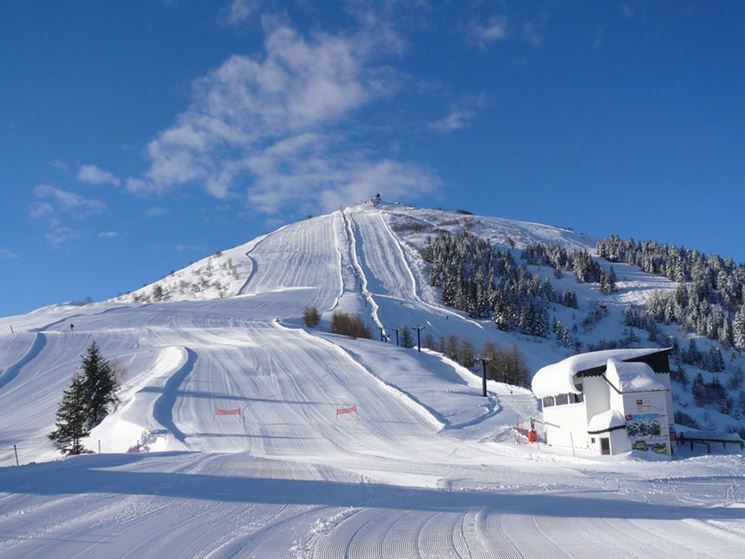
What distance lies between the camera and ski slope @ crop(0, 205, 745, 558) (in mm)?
7227

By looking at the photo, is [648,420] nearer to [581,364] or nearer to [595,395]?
[595,395]

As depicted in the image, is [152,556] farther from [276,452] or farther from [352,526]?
[276,452]

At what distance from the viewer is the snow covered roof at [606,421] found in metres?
24.5

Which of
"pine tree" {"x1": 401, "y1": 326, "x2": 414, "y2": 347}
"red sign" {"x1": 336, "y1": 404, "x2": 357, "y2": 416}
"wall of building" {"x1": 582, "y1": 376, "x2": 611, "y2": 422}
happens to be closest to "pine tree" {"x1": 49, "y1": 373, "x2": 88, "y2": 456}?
"red sign" {"x1": 336, "y1": 404, "x2": 357, "y2": 416}

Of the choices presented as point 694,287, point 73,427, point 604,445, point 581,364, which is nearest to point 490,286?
point 694,287

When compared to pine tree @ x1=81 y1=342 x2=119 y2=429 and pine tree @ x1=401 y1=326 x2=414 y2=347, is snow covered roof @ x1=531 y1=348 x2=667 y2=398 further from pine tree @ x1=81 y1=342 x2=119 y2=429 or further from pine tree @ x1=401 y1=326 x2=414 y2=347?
pine tree @ x1=401 y1=326 x2=414 y2=347

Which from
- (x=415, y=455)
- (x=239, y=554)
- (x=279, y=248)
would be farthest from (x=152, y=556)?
(x=279, y=248)

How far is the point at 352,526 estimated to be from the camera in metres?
7.93

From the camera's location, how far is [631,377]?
25.4m

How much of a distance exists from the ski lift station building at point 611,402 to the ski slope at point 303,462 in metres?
1.66

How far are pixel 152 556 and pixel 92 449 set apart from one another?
23081 millimetres

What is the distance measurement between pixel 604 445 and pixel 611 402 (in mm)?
1903

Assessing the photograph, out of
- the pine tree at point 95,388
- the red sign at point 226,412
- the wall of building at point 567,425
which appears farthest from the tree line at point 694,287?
the pine tree at point 95,388

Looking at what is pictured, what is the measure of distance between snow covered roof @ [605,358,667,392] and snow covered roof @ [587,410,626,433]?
0.97 m
